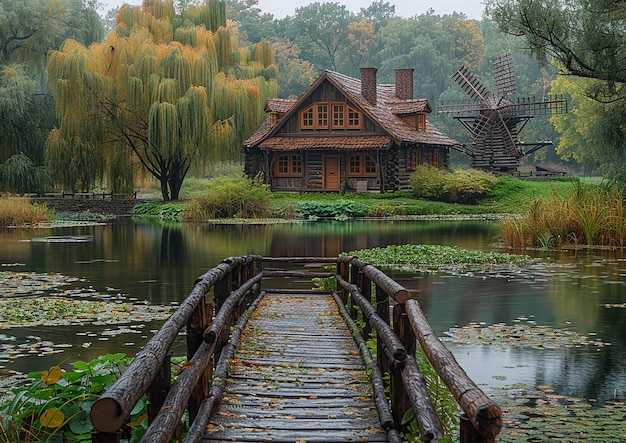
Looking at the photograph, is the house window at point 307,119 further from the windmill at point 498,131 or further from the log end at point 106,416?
the log end at point 106,416

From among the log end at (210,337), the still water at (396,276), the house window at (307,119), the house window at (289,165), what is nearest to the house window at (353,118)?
the house window at (307,119)

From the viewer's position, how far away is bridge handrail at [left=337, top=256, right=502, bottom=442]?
408 centimetres

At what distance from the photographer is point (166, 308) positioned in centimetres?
1505

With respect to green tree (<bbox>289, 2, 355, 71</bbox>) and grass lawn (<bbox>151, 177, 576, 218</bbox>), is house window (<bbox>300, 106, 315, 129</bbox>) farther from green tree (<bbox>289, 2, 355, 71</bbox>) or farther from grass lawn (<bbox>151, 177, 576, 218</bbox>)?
green tree (<bbox>289, 2, 355, 71</bbox>)

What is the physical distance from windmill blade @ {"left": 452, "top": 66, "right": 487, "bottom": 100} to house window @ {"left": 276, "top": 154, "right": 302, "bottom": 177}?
1540 cm

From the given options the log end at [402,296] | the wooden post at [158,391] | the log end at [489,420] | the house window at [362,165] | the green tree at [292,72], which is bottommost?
the wooden post at [158,391]

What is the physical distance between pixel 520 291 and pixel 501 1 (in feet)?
31.7

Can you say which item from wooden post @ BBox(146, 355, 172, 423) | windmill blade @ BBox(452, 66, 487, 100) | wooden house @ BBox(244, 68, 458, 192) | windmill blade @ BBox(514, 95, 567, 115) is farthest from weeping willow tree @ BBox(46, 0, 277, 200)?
wooden post @ BBox(146, 355, 172, 423)

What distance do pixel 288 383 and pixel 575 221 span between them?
18775mm

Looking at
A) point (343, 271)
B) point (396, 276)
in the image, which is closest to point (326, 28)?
point (396, 276)

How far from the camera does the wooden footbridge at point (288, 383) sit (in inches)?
180

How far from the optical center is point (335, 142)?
159 feet

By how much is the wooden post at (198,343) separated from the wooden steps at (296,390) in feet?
0.56

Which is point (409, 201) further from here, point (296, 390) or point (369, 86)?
point (296, 390)
